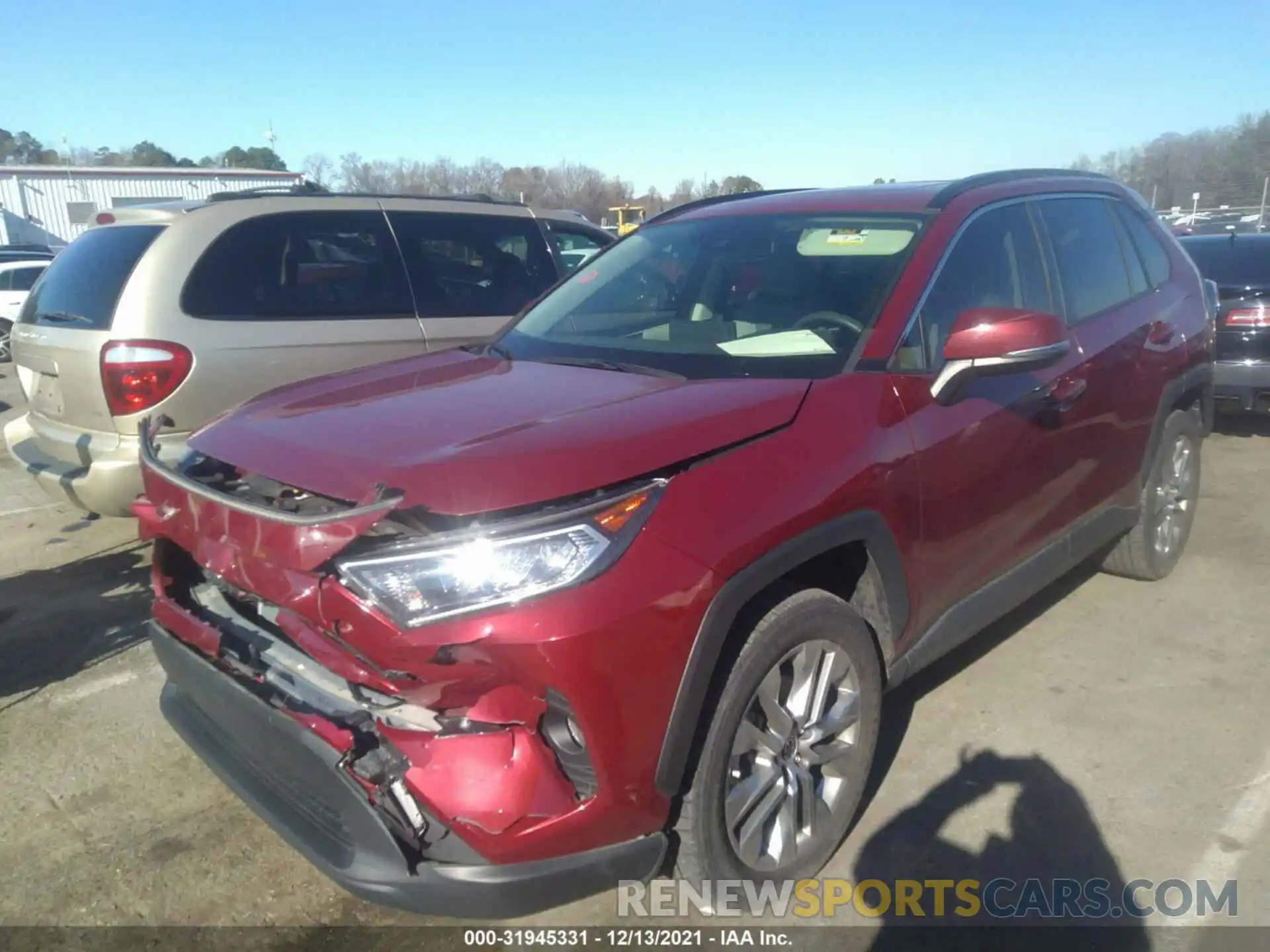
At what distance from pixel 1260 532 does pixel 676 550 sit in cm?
493

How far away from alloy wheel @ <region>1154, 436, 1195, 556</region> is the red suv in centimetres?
113

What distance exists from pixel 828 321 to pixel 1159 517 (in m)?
2.57

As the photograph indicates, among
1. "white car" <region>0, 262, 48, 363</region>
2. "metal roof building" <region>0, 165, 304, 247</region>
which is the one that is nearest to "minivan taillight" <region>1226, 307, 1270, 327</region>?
"white car" <region>0, 262, 48, 363</region>

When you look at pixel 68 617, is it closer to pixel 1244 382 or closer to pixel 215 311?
pixel 215 311

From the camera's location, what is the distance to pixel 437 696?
2.09m

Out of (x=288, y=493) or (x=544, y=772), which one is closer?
(x=544, y=772)

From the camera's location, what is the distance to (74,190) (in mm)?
39875

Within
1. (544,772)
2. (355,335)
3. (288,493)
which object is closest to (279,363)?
(355,335)

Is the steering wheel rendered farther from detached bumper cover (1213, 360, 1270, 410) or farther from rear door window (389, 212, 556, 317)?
detached bumper cover (1213, 360, 1270, 410)

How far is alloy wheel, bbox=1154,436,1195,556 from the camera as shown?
15.3 ft

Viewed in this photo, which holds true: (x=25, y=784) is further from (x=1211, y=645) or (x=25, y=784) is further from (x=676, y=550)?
(x=1211, y=645)

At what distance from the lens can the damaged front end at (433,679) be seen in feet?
6.65

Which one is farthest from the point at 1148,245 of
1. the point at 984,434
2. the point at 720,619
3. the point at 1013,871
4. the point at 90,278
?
the point at 90,278

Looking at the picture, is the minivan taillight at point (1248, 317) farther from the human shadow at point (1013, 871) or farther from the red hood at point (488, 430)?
the red hood at point (488, 430)
